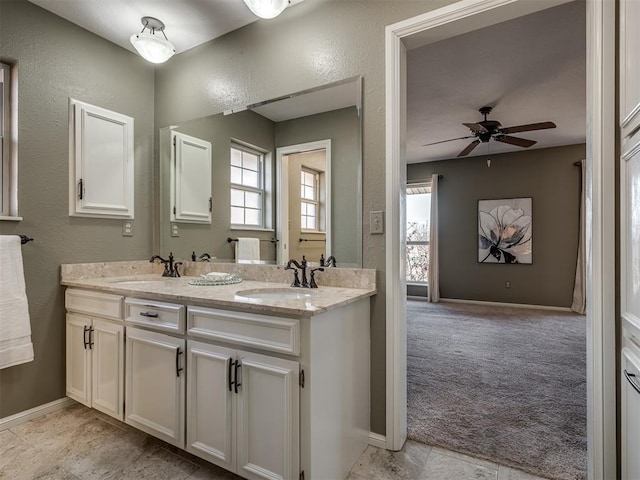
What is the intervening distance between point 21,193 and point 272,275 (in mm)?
1641

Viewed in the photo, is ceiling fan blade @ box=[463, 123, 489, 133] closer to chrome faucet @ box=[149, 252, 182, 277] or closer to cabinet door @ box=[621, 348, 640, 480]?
cabinet door @ box=[621, 348, 640, 480]

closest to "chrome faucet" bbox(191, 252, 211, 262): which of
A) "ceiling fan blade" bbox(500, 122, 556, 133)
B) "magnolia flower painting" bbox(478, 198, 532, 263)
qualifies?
"ceiling fan blade" bbox(500, 122, 556, 133)

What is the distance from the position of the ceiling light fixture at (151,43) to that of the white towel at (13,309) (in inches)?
55.8

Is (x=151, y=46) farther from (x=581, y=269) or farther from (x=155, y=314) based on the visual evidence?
(x=581, y=269)

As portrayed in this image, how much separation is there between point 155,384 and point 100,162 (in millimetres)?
1681

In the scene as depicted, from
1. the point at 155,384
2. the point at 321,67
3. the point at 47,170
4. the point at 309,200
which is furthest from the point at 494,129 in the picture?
the point at 47,170

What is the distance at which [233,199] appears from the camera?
2529 mm

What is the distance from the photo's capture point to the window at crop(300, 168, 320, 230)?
2178 mm

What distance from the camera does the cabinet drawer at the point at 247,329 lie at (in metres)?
1.38

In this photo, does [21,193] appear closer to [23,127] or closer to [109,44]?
[23,127]

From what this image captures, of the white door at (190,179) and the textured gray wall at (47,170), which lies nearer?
the textured gray wall at (47,170)

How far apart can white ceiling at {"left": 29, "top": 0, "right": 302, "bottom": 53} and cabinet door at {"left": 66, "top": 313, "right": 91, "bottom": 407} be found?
6.56 feet

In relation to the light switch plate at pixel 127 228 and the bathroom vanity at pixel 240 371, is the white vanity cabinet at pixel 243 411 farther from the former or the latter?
the light switch plate at pixel 127 228

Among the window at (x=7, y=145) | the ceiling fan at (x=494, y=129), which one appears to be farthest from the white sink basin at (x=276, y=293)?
the ceiling fan at (x=494, y=129)
